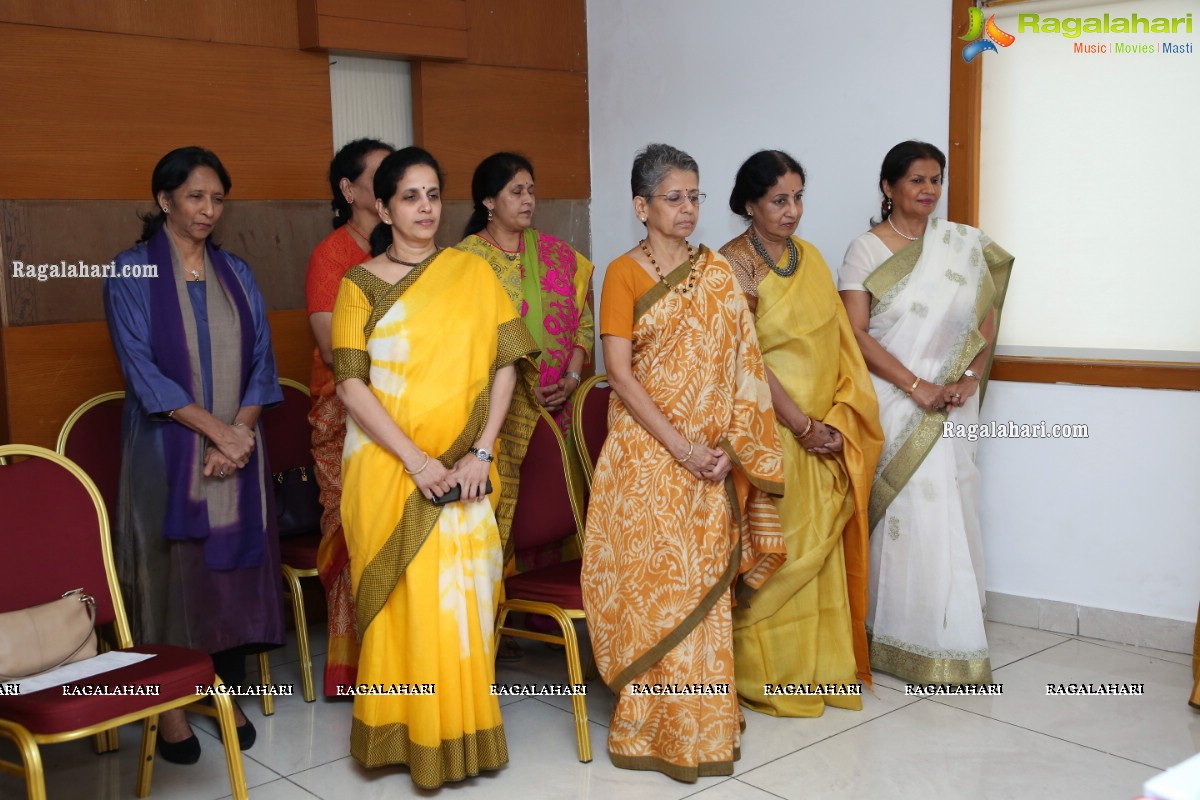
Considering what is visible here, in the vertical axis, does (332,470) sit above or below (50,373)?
below

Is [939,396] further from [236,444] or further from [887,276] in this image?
[236,444]

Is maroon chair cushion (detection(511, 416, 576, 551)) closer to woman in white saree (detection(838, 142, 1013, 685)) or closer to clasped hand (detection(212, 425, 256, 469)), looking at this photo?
clasped hand (detection(212, 425, 256, 469))

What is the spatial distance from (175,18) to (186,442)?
1.48 m

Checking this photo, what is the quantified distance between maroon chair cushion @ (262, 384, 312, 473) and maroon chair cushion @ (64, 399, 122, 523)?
467 millimetres

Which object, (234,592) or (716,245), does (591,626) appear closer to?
(234,592)

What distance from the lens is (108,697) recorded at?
2287 millimetres

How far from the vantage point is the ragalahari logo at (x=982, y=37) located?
12.5ft

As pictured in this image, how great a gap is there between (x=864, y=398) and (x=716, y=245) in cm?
140

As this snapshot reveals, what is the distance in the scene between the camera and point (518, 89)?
4691 millimetres

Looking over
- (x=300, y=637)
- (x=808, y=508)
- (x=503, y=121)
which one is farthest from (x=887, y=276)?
(x=300, y=637)

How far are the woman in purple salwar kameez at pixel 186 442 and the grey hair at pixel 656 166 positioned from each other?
1146 mm

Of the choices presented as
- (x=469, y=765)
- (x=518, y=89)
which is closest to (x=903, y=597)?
(x=469, y=765)

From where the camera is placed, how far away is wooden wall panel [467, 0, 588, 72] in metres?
4.54

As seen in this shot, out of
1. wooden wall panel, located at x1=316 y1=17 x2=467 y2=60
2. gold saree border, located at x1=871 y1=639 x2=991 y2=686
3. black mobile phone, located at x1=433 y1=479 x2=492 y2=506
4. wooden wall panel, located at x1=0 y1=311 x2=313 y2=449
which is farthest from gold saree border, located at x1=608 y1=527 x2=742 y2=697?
wooden wall panel, located at x1=316 y1=17 x2=467 y2=60
